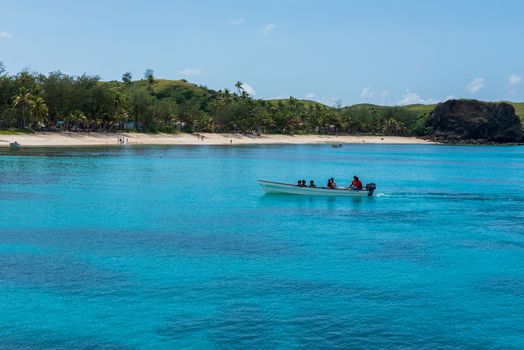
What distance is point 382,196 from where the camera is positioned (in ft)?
212

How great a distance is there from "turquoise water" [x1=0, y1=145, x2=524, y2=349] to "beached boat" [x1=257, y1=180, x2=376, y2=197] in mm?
1043

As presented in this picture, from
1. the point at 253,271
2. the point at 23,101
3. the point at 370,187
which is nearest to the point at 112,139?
the point at 23,101

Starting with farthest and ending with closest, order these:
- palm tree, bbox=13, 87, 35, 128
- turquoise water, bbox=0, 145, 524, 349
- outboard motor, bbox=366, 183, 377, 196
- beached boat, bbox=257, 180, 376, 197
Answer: palm tree, bbox=13, 87, 35, 128 → outboard motor, bbox=366, 183, 377, 196 → beached boat, bbox=257, 180, 376, 197 → turquoise water, bbox=0, 145, 524, 349

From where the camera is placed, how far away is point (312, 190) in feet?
192

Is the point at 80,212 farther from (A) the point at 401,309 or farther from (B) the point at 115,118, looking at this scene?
(B) the point at 115,118

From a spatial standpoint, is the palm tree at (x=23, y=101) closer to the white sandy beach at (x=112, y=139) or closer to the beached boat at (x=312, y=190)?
the white sandy beach at (x=112, y=139)

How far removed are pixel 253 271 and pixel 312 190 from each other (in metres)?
30.4

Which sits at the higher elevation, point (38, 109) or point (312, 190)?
point (38, 109)

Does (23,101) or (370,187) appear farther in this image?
(23,101)

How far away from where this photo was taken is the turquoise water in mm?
20750

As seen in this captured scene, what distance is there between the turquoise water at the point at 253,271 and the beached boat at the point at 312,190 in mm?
1043

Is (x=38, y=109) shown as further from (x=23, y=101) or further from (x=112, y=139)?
(x=112, y=139)

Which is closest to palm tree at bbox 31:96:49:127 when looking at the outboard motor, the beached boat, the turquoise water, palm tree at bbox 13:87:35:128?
palm tree at bbox 13:87:35:128

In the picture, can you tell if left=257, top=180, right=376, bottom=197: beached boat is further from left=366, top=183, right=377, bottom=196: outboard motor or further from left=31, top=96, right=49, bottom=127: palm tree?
left=31, top=96, right=49, bottom=127: palm tree
